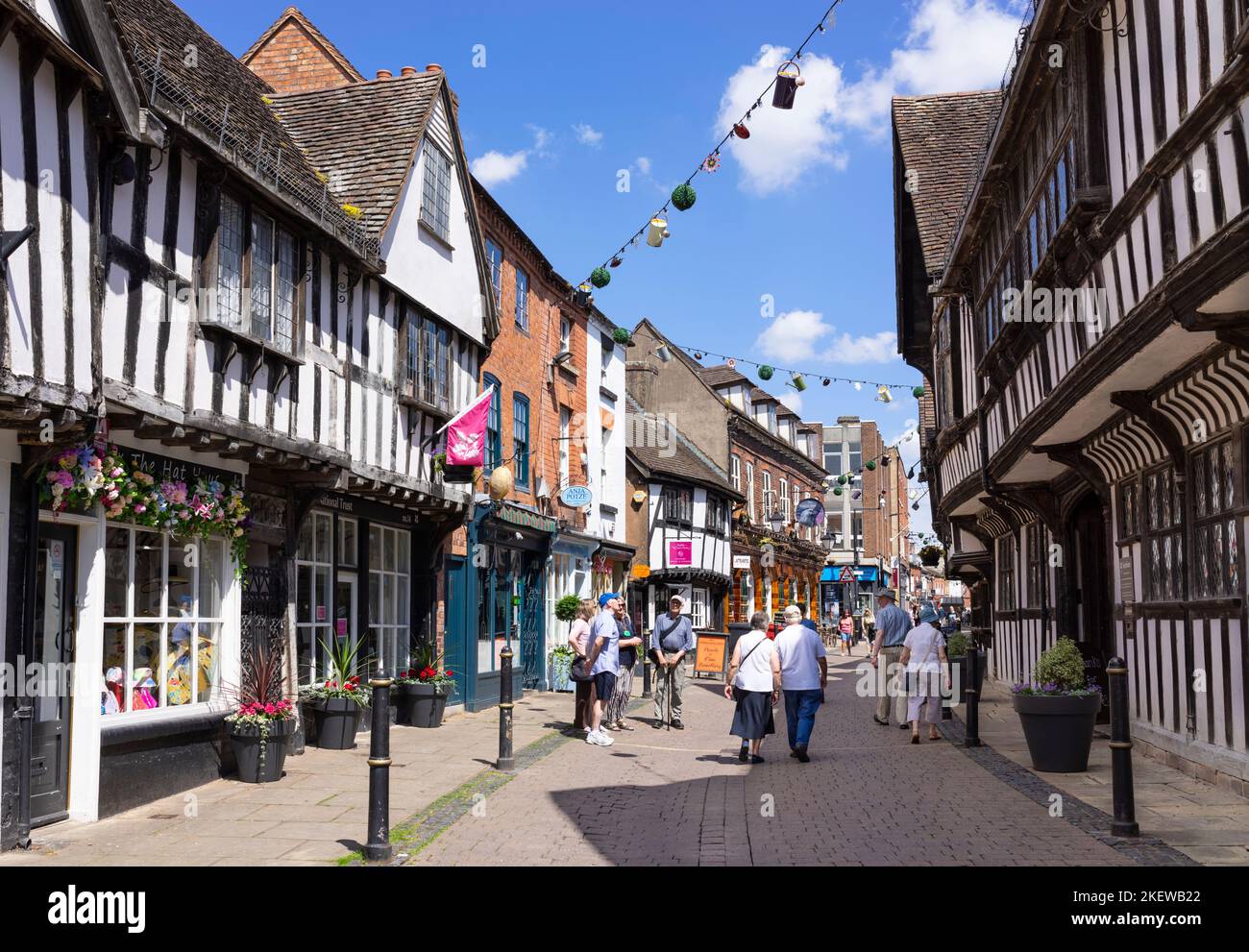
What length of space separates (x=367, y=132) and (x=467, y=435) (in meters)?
4.19

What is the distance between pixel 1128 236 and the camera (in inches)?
337

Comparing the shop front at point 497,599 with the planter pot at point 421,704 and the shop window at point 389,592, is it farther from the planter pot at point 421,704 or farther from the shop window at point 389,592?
the planter pot at point 421,704

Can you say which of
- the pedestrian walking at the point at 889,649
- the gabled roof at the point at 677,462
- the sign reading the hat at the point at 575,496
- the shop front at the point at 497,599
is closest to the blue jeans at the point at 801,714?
the pedestrian walking at the point at 889,649

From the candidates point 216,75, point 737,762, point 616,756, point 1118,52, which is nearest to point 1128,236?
point 1118,52

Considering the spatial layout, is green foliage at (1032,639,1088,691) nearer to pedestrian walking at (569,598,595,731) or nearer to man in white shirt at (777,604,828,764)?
man in white shirt at (777,604,828,764)

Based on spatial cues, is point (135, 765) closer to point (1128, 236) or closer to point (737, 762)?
point (737, 762)

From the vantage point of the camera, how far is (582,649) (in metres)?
14.7

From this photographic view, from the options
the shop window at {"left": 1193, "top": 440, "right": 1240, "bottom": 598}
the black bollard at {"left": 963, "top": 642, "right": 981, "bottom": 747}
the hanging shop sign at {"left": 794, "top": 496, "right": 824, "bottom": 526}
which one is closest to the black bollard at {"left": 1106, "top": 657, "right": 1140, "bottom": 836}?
the shop window at {"left": 1193, "top": 440, "right": 1240, "bottom": 598}

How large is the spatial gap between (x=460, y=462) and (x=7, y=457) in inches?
299

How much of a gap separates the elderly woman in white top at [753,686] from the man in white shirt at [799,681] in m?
0.22

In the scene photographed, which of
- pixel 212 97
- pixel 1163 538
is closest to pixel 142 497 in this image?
pixel 212 97

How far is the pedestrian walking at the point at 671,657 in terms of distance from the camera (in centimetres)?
1546

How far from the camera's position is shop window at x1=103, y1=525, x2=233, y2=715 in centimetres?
930

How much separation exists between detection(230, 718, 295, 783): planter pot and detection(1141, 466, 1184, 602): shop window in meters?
8.11
